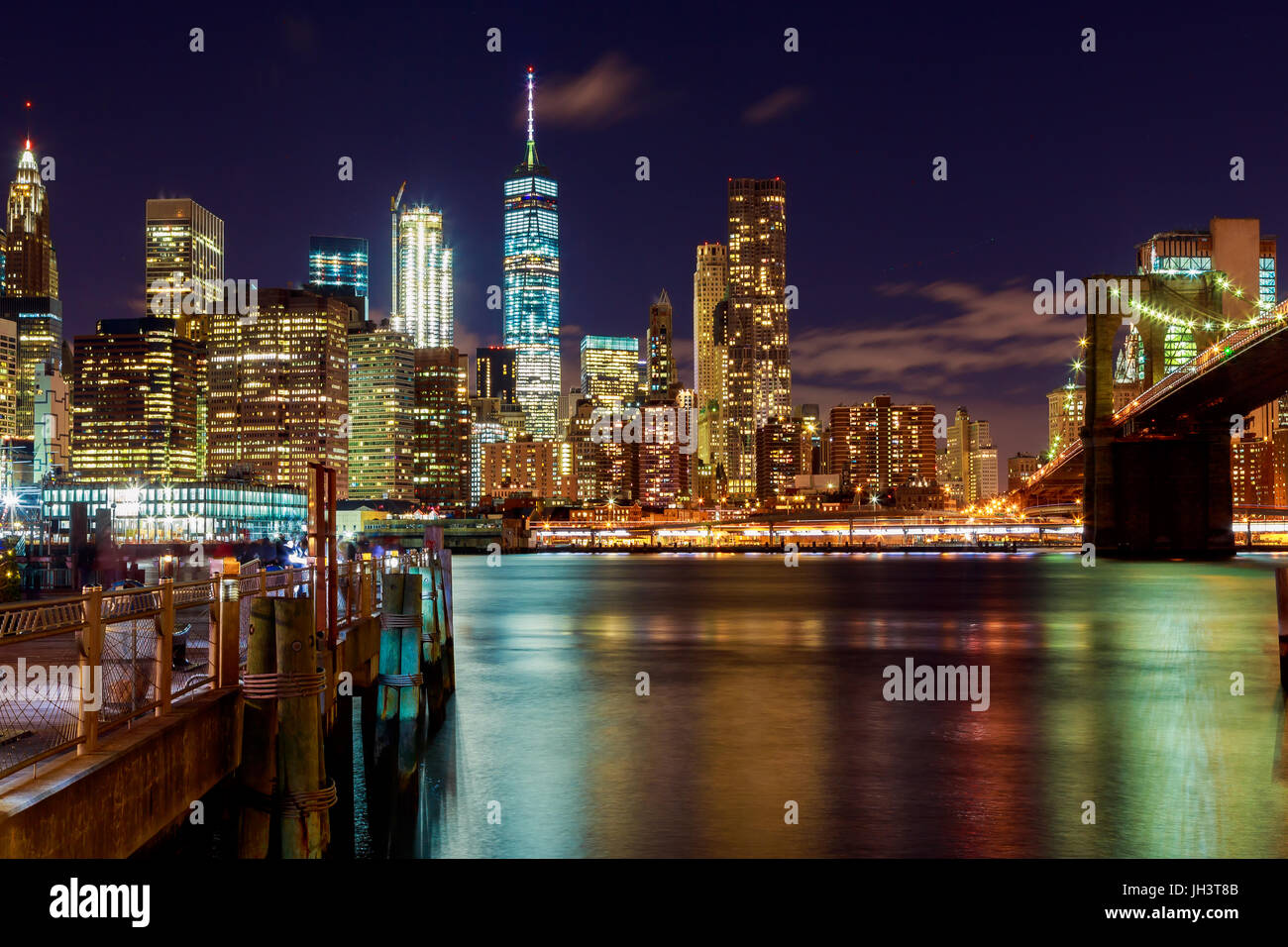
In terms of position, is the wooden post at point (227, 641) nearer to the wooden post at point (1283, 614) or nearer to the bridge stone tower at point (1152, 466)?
the wooden post at point (1283, 614)

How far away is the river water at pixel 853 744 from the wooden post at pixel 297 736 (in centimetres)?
439

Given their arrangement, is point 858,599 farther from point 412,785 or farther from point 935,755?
point 412,785

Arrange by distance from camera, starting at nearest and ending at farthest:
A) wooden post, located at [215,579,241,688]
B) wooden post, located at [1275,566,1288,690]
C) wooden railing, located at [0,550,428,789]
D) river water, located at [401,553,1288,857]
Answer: wooden railing, located at [0,550,428,789] → wooden post, located at [215,579,241,688] → river water, located at [401,553,1288,857] → wooden post, located at [1275,566,1288,690]

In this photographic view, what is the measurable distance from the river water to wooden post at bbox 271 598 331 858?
4.39 m

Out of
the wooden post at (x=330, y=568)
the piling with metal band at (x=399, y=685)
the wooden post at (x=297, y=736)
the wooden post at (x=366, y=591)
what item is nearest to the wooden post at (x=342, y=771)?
the piling with metal band at (x=399, y=685)

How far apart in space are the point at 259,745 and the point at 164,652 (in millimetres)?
1990

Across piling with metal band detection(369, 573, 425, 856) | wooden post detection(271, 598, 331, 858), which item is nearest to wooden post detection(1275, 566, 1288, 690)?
piling with metal band detection(369, 573, 425, 856)

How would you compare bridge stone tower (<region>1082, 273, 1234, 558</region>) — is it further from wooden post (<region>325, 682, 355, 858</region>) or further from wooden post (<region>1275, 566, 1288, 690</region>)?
wooden post (<region>325, 682, 355, 858</region>)

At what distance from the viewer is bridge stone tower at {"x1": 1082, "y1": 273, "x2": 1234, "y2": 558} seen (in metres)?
105
